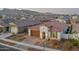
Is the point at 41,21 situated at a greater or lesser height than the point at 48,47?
greater

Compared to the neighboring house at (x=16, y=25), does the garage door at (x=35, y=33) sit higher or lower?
lower

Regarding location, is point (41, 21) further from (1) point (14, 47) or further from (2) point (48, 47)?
(1) point (14, 47)

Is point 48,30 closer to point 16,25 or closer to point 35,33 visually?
point 35,33

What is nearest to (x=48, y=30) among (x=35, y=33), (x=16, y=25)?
(x=35, y=33)

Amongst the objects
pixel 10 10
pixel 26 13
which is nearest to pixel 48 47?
pixel 26 13

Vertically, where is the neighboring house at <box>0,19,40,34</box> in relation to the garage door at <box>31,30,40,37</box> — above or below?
above
